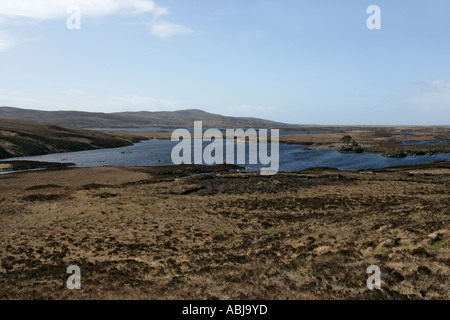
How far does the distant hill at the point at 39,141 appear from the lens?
11231 centimetres

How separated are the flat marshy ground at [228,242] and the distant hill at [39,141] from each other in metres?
78.3

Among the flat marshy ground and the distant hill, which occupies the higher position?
the distant hill

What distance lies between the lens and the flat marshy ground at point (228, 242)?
46.5 ft

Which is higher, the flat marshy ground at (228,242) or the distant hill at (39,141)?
the distant hill at (39,141)

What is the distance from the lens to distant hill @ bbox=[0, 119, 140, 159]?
368ft

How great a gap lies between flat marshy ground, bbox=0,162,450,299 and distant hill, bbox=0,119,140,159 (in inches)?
3081

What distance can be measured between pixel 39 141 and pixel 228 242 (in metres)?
134

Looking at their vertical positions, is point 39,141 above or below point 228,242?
above

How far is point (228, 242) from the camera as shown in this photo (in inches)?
981

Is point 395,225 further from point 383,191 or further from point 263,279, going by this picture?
point 383,191

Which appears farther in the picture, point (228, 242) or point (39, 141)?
point (39, 141)

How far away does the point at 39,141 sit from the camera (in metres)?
129

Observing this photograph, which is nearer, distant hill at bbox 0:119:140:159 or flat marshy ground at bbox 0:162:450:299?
flat marshy ground at bbox 0:162:450:299

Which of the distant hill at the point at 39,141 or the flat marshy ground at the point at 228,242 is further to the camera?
the distant hill at the point at 39,141
